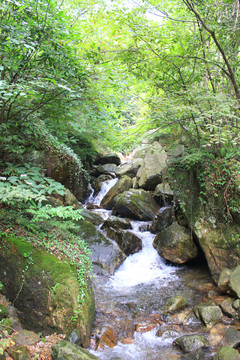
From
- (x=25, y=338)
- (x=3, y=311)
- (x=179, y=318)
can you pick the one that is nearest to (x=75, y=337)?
(x=25, y=338)

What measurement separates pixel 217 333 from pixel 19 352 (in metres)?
3.47

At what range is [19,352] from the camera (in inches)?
114

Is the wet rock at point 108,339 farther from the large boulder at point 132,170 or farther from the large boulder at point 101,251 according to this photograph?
the large boulder at point 132,170

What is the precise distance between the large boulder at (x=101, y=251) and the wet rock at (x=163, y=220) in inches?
73.5

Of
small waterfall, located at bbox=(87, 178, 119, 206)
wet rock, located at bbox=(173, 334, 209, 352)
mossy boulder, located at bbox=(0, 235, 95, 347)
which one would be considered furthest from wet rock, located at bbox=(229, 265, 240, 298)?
small waterfall, located at bbox=(87, 178, 119, 206)

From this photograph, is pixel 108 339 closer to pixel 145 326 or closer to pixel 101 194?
pixel 145 326

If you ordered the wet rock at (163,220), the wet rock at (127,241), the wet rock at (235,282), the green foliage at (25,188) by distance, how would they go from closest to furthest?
the green foliage at (25,188) → the wet rock at (235,282) → the wet rock at (127,241) → the wet rock at (163,220)

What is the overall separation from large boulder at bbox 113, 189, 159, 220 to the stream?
57.3 inches

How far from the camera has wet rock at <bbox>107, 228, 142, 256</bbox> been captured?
771 centimetres

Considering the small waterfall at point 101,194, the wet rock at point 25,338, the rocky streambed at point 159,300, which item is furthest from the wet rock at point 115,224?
the wet rock at point 25,338

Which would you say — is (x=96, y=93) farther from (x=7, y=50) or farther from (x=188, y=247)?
(x=188, y=247)

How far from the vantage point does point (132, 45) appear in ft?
18.3

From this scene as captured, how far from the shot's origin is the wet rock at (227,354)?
3434 millimetres

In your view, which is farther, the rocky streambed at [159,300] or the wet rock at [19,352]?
the rocky streambed at [159,300]
